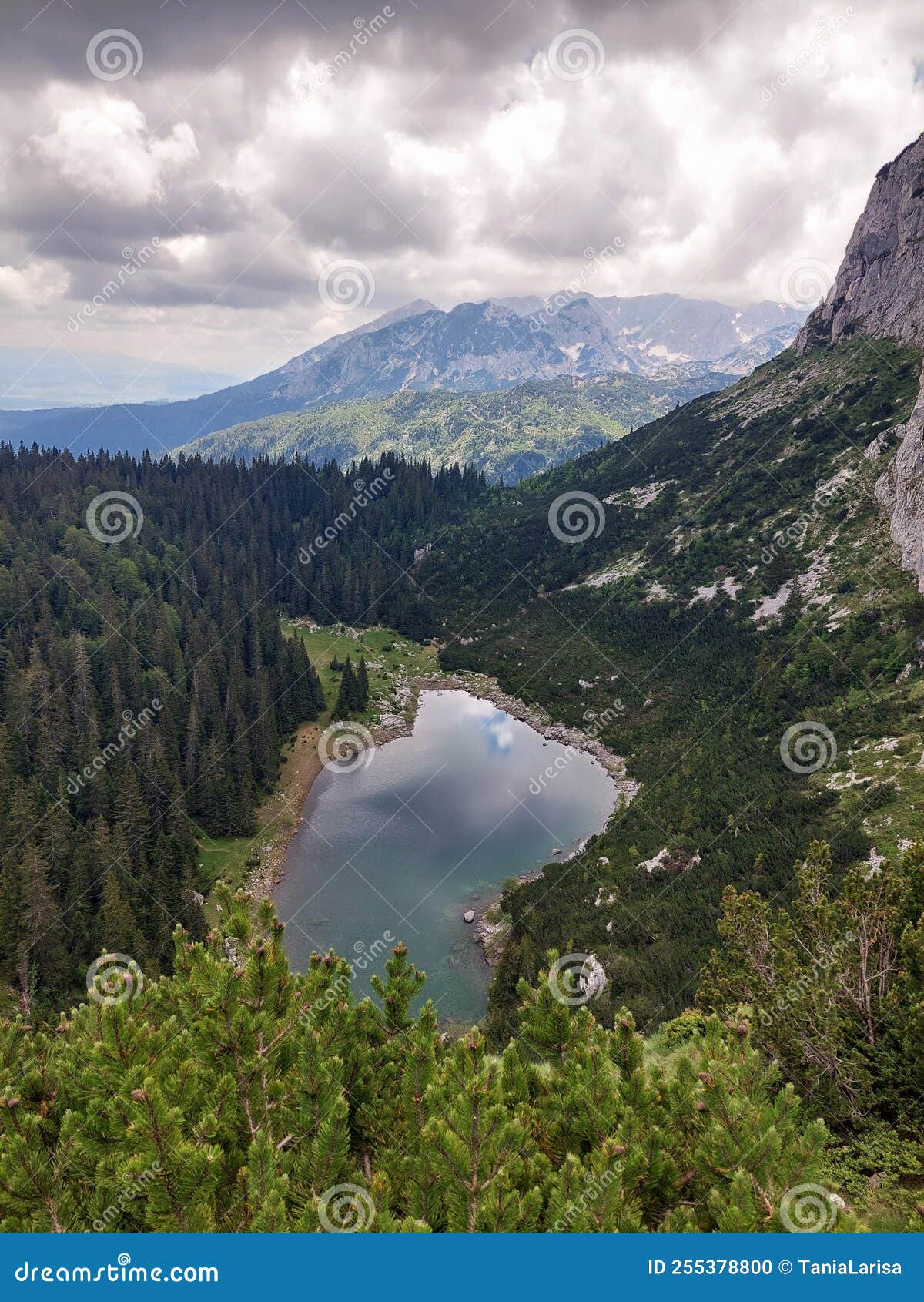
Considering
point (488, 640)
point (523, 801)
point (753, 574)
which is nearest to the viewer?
point (523, 801)

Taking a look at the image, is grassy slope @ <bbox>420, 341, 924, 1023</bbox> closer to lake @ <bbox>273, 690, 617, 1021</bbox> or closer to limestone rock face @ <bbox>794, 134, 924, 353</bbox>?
lake @ <bbox>273, 690, 617, 1021</bbox>

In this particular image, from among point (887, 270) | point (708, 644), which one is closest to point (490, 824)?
point (708, 644)

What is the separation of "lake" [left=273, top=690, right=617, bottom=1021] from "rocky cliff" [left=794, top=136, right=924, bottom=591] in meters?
46.7

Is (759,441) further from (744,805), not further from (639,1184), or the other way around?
(639,1184)

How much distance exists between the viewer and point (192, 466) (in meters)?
149

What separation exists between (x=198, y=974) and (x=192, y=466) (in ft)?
523

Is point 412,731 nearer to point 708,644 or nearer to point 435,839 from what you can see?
point 435,839

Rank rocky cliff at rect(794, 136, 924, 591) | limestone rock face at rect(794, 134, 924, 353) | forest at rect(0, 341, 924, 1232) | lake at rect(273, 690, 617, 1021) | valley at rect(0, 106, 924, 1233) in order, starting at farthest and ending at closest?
1. limestone rock face at rect(794, 134, 924, 353)
2. rocky cliff at rect(794, 136, 924, 591)
3. lake at rect(273, 690, 617, 1021)
4. valley at rect(0, 106, 924, 1233)
5. forest at rect(0, 341, 924, 1232)

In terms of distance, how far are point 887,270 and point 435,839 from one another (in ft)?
347

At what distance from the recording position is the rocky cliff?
87812mm

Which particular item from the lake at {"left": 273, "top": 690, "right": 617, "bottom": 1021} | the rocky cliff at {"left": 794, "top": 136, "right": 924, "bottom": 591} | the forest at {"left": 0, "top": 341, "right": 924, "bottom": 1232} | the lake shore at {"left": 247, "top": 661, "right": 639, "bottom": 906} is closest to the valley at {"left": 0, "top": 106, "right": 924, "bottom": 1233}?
the forest at {"left": 0, "top": 341, "right": 924, "bottom": 1232}

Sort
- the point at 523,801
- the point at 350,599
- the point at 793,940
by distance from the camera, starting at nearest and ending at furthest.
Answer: the point at 793,940 < the point at 523,801 < the point at 350,599

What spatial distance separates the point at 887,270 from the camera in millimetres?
95688

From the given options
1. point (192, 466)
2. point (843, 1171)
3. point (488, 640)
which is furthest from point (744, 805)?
point (192, 466)
